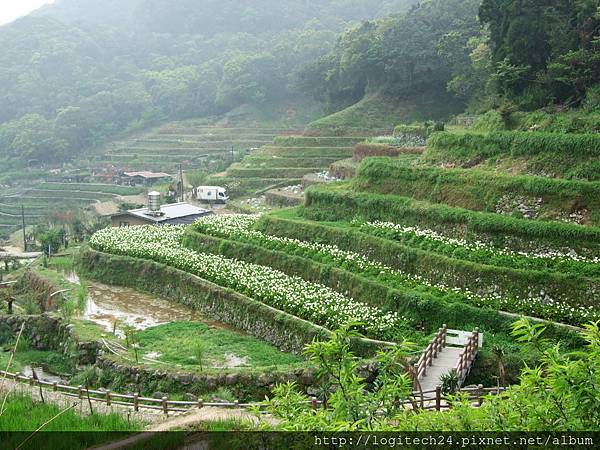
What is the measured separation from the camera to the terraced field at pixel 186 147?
66.2 metres

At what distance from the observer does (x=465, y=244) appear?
2009 cm

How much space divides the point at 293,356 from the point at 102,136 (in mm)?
68991

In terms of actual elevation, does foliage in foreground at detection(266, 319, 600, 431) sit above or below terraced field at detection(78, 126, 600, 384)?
above

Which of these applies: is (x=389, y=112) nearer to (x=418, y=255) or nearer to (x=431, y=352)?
(x=418, y=255)

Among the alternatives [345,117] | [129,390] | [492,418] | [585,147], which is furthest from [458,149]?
[345,117]

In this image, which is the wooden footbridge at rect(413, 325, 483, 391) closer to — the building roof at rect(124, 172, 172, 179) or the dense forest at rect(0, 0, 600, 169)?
the dense forest at rect(0, 0, 600, 169)

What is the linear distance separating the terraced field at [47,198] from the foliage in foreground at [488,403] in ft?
162

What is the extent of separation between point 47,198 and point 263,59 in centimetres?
3179

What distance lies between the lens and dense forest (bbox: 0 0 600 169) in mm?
25766

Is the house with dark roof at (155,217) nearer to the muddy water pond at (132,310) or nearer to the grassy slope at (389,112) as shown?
the muddy water pond at (132,310)

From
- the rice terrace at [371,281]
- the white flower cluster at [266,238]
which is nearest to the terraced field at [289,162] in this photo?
the rice terrace at [371,281]

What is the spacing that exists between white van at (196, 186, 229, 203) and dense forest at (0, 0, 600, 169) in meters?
16.6

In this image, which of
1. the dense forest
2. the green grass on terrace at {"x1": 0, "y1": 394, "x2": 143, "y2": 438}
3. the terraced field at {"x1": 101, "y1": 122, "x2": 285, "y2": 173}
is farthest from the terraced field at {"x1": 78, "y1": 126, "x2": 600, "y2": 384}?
the terraced field at {"x1": 101, "y1": 122, "x2": 285, "y2": 173}

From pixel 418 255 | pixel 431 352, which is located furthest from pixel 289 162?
pixel 431 352
